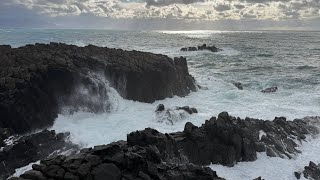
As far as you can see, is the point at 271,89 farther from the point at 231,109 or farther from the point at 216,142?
the point at 216,142

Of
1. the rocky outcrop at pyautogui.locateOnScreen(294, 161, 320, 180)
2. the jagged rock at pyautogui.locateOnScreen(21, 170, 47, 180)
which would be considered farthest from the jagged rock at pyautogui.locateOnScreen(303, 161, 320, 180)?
the jagged rock at pyautogui.locateOnScreen(21, 170, 47, 180)

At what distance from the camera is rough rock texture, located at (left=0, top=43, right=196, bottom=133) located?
3869cm

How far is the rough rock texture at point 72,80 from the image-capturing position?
38.7 m

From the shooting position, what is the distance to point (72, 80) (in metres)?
45.0

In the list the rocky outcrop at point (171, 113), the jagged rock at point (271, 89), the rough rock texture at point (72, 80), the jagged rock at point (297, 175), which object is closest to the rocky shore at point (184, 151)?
the jagged rock at point (297, 175)

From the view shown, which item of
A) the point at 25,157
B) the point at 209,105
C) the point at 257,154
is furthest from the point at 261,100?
the point at 25,157

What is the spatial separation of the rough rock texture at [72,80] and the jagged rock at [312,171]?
2220 centimetres

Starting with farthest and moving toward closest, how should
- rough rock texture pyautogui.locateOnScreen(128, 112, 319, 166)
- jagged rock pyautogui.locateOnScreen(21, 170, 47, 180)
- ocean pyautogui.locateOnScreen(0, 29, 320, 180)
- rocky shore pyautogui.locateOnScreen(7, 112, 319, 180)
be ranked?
1. ocean pyautogui.locateOnScreen(0, 29, 320, 180)
2. rough rock texture pyautogui.locateOnScreen(128, 112, 319, 166)
3. rocky shore pyautogui.locateOnScreen(7, 112, 319, 180)
4. jagged rock pyautogui.locateOnScreen(21, 170, 47, 180)

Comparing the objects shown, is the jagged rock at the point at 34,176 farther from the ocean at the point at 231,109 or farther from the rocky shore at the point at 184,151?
the ocean at the point at 231,109

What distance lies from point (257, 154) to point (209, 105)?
1635 cm

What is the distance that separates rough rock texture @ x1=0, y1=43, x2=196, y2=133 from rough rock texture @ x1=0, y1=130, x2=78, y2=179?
2612mm

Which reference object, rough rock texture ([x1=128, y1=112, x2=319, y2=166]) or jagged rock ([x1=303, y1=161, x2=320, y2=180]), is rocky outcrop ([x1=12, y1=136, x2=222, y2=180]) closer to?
rough rock texture ([x1=128, y1=112, x2=319, y2=166])

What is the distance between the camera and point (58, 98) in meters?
42.6

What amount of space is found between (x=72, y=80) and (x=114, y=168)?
952 inches
